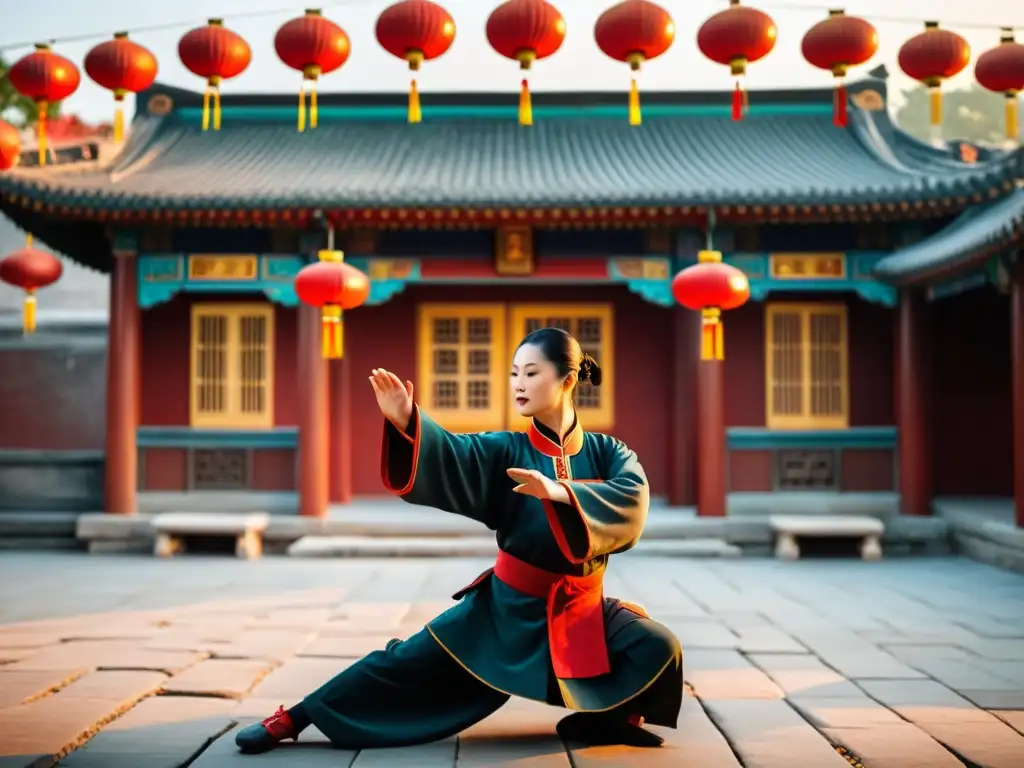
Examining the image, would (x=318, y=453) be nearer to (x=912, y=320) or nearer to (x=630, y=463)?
(x=912, y=320)

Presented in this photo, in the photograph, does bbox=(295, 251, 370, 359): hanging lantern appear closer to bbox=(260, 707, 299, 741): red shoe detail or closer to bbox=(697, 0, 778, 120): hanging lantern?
bbox=(697, 0, 778, 120): hanging lantern

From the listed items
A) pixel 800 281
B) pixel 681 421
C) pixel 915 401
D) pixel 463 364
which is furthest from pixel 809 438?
pixel 463 364

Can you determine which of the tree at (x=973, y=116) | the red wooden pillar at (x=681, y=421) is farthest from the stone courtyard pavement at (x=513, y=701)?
the tree at (x=973, y=116)

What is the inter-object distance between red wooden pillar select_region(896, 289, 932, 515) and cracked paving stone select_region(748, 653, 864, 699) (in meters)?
4.71

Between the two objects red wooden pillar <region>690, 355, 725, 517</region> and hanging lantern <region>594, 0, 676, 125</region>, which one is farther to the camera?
red wooden pillar <region>690, 355, 725, 517</region>

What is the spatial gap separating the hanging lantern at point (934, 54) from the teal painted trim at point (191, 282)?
225 inches

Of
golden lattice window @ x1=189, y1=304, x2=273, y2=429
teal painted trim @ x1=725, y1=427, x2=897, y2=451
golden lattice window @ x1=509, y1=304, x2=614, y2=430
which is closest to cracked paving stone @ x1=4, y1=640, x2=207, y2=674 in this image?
golden lattice window @ x1=189, y1=304, x2=273, y2=429

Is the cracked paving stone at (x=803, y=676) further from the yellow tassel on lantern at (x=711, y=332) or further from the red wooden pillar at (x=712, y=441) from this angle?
the red wooden pillar at (x=712, y=441)

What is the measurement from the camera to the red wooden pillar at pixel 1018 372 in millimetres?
7547

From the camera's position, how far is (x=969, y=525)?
8.23 m

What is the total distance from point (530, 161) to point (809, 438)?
414 centimetres

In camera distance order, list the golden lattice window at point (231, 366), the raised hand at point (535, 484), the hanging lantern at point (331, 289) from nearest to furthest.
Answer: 1. the raised hand at point (535, 484)
2. the hanging lantern at point (331, 289)
3. the golden lattice window at point (231, 366)

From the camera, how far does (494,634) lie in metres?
3.09

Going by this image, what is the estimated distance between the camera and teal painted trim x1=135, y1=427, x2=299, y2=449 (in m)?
9.39
